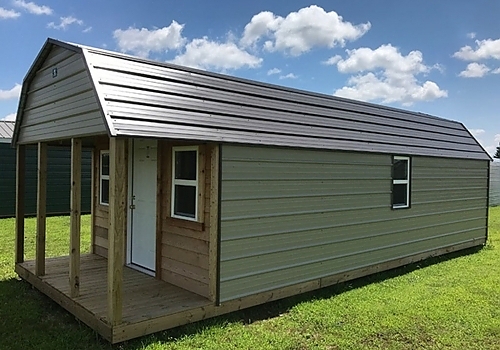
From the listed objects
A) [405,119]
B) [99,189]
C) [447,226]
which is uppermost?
[405,119]

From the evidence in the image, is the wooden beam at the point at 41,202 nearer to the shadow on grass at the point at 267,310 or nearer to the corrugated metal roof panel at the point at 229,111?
the corrugated metal roof panel at the point at 229,111

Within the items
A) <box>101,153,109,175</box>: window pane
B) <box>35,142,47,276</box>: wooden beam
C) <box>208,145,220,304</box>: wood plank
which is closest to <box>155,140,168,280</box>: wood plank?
<box>208,145,220,304</box>: wood plank

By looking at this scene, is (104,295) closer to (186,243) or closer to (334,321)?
(186,243)

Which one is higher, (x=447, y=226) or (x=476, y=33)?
(x=476, y=33)

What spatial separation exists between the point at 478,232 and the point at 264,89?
696 cm

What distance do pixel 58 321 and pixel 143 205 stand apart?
6.74ft

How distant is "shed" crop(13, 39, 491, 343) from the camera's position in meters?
4.04

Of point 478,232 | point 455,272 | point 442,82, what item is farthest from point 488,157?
point 442,82

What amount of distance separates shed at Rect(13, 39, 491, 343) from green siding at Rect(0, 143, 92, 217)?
7565 mm

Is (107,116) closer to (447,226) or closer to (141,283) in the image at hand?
(141,283)

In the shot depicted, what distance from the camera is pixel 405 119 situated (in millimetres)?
8094

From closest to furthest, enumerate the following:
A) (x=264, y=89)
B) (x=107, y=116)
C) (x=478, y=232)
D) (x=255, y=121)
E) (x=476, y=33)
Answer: (x=107, y=116), (x=255, y=121), (x=264, y=89), (x=478, y=232), (x=476, y=33)

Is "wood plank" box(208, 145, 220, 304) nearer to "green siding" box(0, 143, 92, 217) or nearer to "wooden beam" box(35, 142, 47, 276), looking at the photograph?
"wooden beam" box(35, 142, 47, 276)

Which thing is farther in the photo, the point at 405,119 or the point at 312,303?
the point at 405,119
